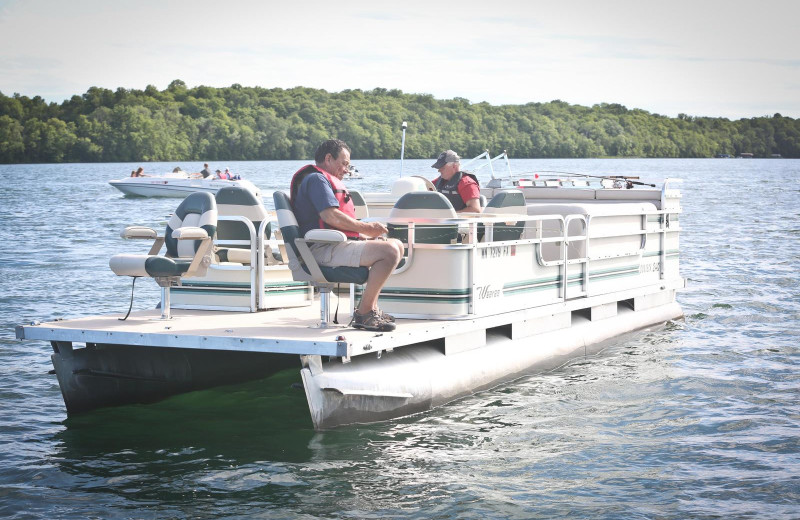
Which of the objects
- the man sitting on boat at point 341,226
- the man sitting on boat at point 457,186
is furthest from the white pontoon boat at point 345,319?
the man sitting on boat at point 457,186

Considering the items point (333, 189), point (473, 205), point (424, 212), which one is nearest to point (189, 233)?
point (333, 189)

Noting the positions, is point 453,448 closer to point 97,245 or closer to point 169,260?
point 169,260

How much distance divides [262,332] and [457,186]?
3489 mm

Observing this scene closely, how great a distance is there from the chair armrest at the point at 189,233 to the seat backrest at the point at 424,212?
5.27 feet

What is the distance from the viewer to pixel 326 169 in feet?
27.9

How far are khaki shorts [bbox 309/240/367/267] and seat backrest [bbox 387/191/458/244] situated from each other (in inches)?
42.2

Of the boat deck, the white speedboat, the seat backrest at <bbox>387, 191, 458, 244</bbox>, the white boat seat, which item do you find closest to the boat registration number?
the seat backrest at <bbox>387, 191, 458, 244</bbox>

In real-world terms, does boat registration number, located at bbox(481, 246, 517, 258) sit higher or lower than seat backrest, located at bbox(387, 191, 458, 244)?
lower

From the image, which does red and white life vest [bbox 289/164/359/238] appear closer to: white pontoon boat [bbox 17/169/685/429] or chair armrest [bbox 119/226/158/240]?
white pontoon boat [bbox 17/169/685/429]

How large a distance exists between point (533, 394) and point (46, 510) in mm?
4630

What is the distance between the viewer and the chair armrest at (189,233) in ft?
28.2

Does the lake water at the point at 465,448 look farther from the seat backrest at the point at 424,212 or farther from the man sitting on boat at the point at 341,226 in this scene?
the seat backrest at the point at 424,212

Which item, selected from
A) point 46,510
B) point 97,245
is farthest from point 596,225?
point 97,245

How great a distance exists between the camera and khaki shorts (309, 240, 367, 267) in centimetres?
824
